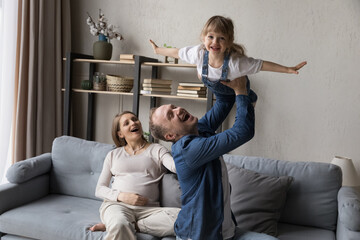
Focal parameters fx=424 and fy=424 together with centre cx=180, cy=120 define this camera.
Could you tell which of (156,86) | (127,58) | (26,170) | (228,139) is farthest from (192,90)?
(228,139)

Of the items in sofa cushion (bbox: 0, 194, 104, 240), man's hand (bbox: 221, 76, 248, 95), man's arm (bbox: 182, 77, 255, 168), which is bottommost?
sofa cushion (bbox: 0, 194, 104, 240)

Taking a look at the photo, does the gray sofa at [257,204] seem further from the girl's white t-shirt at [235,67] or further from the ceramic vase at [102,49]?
the ceramic vase at [102,49]

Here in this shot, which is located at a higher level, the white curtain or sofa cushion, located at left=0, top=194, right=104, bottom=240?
the white curtain

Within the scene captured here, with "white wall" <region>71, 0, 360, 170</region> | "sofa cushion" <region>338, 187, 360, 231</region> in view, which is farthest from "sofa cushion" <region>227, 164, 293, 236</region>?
"white wall" <region>71, 0, 360, 170</region>

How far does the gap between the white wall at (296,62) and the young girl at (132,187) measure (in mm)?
1215

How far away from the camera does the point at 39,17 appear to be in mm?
3850

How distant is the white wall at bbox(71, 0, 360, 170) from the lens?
11.0 ft

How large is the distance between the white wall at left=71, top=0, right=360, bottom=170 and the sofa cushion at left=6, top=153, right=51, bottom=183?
142 cm

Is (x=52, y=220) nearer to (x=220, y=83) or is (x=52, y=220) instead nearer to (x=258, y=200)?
(x=258, y=200)

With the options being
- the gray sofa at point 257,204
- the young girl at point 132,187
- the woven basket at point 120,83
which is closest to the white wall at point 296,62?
the woven basket at point 120,83

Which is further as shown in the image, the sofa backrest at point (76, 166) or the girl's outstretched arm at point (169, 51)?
the sofa backrest at point (76, 166)

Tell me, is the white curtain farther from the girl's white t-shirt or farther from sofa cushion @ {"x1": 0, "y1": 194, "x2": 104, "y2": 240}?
the girl's white t-shirt

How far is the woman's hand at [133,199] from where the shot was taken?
2502 millimetres

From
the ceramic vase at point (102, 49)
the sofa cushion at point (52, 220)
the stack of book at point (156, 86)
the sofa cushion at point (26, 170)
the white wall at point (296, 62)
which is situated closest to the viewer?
the sofa cushion at point (52, 220)
